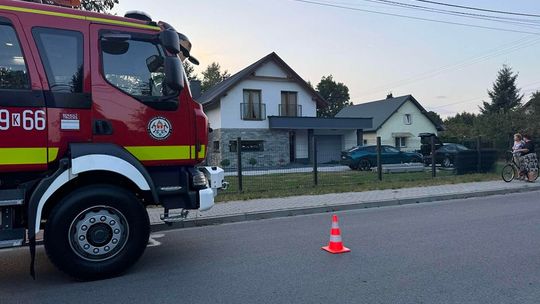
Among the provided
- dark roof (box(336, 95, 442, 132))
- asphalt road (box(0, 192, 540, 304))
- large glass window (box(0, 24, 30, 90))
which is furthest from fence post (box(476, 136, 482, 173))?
dark roof (box(336, 95, 442, 132))

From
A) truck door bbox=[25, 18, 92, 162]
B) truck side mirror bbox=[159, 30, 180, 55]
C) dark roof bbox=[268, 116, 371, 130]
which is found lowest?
truck door bbox=[25, 18, 92, 162]

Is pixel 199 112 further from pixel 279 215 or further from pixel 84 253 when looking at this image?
pixel 279 215

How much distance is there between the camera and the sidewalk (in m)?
8.98

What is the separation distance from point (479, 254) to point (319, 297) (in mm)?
2730

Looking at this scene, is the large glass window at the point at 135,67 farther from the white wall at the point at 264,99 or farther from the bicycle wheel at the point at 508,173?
the white wall at the point at 264,99

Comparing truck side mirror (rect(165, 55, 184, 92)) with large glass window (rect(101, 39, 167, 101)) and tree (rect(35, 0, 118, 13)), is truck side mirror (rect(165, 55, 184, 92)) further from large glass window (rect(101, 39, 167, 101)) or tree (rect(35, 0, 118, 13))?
tree (rect(35, 0, 118, 13))

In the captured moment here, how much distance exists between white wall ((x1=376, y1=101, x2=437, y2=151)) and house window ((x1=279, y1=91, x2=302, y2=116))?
10.5 metres

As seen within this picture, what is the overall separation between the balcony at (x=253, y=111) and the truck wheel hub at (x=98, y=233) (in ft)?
87.2

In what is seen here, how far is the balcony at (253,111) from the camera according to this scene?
104ft

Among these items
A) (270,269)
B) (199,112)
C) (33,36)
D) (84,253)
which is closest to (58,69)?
(33,36)

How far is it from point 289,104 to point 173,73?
2850cm

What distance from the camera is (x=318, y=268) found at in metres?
5.35

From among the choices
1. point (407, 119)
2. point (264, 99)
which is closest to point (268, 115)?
point (264, 99)

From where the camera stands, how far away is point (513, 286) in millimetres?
4539
